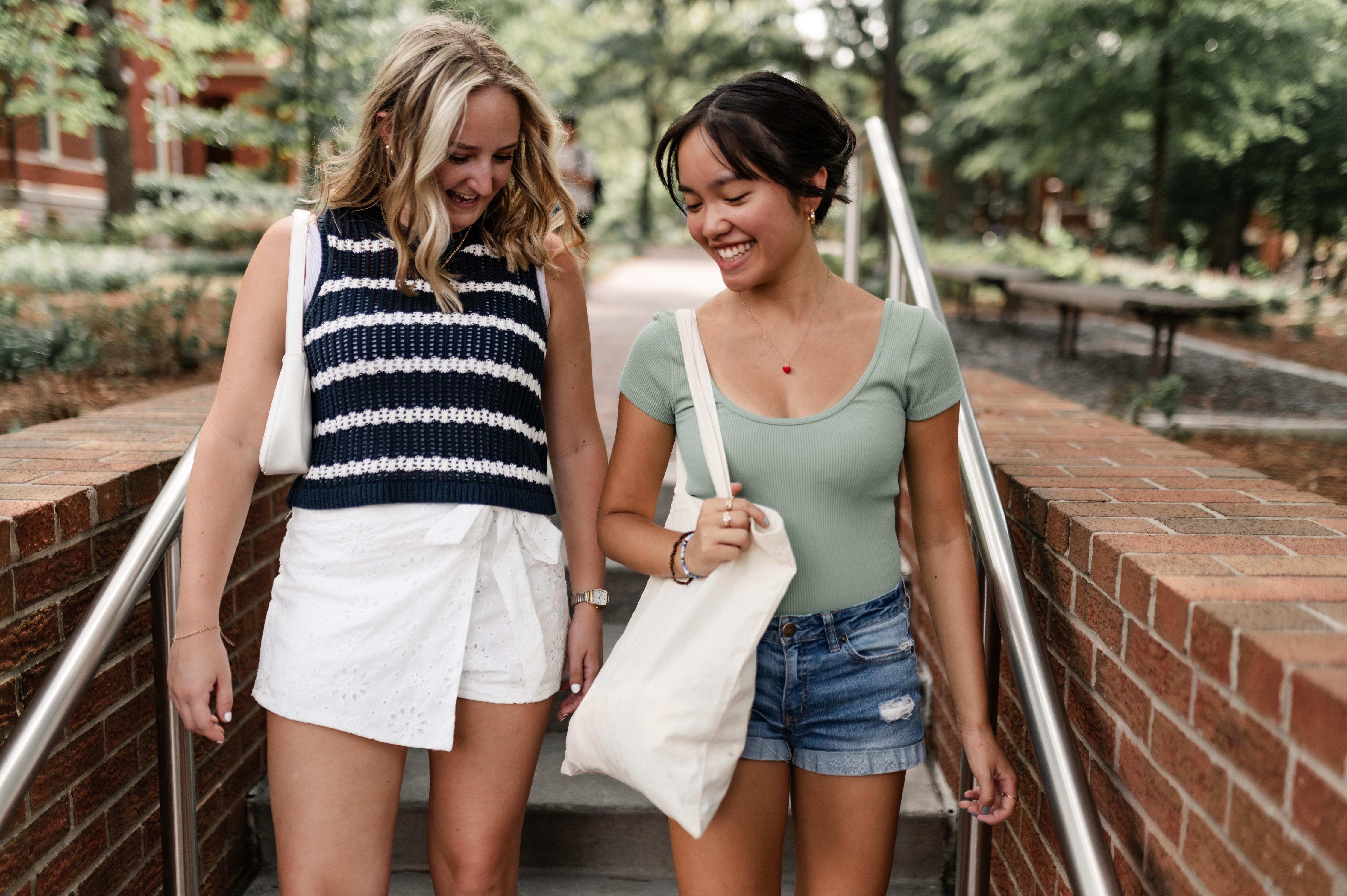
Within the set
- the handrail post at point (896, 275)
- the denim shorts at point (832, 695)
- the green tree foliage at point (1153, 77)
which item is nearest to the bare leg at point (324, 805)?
the denim shorts at point (832, 695)

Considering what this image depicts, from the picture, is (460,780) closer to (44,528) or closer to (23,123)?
(44,528)

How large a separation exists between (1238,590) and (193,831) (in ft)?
6.47

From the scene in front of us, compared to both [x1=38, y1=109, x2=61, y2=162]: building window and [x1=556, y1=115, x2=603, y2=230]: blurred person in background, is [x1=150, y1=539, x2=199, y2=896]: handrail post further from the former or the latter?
[x1=38, y1=109, x2=61, y2=162]: building window

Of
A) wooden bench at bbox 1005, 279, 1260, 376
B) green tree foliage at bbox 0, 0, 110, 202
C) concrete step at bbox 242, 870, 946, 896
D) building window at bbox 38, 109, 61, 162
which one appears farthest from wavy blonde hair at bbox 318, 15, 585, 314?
building window at bbox 38, 109, 61, 162

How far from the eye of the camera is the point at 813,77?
20500 mm

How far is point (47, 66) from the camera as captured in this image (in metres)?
6.72

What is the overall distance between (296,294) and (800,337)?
80cm

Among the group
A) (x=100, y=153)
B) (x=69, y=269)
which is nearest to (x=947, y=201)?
(x=100, y=153)

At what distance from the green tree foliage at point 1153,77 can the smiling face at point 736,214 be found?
35.0 ft

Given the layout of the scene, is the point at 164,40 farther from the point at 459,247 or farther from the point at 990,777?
the point at 990,777

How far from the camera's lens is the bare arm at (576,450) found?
1.86m

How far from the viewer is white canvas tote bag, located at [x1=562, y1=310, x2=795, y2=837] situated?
151 centimetres

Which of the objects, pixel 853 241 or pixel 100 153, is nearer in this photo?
pixel 853 241

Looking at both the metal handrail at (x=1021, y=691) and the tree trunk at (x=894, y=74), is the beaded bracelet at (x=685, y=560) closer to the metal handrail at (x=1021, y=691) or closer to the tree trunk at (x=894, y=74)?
the metal handrail at (x=1021, y=691)
